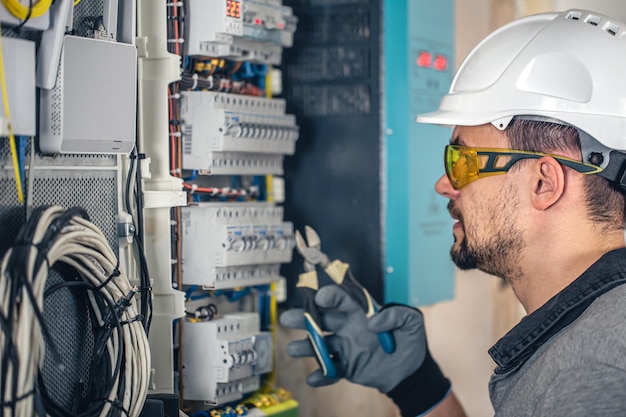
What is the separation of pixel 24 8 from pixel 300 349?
1171 millimetres

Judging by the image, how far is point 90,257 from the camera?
5.50ft

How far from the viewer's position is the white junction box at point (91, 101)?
160cm

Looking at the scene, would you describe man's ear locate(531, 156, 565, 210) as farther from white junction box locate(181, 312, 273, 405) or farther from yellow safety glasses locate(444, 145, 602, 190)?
white junction box locate(181, 312, 273, 405)

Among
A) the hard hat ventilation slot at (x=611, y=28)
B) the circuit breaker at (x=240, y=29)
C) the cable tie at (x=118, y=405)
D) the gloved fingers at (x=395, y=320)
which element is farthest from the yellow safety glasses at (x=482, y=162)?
the cable tie at (x=118, y=405)

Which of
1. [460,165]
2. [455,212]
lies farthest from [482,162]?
[455,212]

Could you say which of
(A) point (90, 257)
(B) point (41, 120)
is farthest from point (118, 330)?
(B) point (41, 120)

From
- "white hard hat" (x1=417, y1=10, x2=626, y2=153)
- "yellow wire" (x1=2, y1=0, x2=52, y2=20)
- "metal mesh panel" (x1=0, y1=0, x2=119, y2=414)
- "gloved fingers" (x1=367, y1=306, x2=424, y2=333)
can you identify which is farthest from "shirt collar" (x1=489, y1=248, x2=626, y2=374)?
"yellow wire" (x1=2, y1=0, x2=52, y2=20)

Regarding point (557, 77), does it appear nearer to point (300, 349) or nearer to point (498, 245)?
point (498, 245)

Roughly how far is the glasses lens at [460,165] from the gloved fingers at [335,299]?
1.49 feet

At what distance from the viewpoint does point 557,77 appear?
1.76 metres

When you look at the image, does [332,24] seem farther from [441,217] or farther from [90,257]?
[90,257]

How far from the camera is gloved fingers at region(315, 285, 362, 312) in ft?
7.10

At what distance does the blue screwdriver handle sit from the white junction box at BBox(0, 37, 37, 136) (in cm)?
94

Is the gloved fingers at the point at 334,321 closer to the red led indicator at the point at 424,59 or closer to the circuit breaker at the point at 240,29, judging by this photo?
the circuit breaker at the point at 240,29
